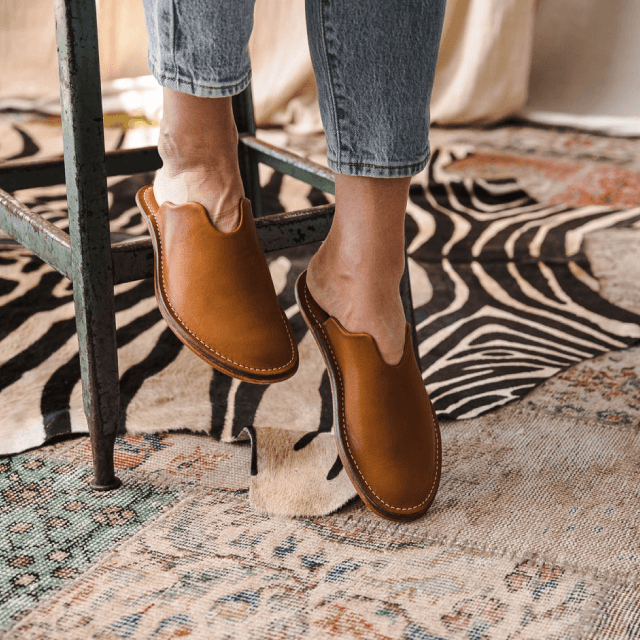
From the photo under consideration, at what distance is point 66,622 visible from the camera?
1.76 ft

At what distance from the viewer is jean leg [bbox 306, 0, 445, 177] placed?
59 cm

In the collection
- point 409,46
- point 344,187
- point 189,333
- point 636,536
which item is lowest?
point 636,536

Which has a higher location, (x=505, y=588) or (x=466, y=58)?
(x=466, y=58)

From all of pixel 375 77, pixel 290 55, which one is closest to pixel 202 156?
pixel 375 77

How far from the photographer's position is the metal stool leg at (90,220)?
1.98ft

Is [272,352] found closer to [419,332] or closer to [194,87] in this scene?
[194,87]

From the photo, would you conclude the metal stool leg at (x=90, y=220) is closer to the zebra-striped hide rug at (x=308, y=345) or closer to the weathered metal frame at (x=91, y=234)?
the weathered metal frame at (x=91, y=234)

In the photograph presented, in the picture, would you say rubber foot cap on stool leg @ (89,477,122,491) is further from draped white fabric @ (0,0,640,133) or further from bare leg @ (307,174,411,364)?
draped white fabric @ (0,0,640,133)

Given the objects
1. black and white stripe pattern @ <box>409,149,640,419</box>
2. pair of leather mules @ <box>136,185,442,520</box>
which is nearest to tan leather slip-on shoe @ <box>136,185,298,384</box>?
pair of leather mules @ <box>136,185,442,520</box>

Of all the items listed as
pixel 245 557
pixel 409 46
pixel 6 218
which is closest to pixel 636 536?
pixel 245 557

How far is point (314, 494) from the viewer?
70cm

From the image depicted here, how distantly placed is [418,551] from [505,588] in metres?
0.08

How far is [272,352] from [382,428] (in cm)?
12

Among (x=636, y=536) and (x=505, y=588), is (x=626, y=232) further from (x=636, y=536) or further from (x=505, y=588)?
(x=505, y=588)
